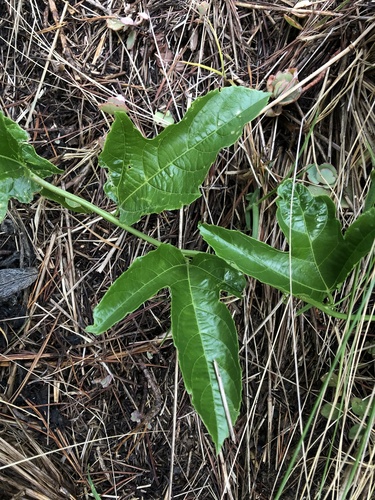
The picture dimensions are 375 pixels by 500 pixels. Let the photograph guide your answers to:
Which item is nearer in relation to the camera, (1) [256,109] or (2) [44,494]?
(1) [256,109]

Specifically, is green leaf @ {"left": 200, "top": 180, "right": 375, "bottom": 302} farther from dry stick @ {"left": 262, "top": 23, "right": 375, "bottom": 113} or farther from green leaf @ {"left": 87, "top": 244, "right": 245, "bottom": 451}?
dry stick @ {"left": 262, "top": 23, "right": 375, "bottom": 113}

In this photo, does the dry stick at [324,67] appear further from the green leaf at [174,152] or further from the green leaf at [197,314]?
the green leaf at [197,314]

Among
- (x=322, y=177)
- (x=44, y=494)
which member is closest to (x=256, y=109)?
(x=322, y=177)

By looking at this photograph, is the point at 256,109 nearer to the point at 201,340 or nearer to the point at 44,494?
the point at 201,340

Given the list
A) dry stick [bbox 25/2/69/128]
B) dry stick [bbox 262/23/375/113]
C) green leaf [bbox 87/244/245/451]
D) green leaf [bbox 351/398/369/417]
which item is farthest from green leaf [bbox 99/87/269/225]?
green leaf [bbox 351/398/369/417]

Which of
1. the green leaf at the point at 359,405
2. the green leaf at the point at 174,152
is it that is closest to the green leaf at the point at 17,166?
the green leaf at the point at 174,152

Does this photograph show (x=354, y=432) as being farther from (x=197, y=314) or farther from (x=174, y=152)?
(x=174, y=152)
